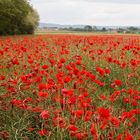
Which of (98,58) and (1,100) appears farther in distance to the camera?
(98,58)

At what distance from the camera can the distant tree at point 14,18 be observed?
122 feet

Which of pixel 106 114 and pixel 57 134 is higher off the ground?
pixel 106 114

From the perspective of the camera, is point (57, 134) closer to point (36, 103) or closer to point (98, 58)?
point (36, 103)

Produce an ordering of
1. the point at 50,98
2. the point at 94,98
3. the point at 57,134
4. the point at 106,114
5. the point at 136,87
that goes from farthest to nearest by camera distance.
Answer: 1. the point at 136,87
2. the point at 94,98
3. the point at 50,98
4. the point at 57,134
5. the point at 106,114

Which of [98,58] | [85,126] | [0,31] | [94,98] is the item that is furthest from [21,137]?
Result: [0,31]

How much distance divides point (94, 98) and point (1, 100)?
1.29 metres

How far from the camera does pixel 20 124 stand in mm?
4352

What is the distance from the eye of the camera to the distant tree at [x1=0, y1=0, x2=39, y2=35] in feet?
122

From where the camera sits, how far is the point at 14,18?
138 ft

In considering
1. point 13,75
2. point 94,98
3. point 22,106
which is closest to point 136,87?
point 94,98

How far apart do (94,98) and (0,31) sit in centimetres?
3576

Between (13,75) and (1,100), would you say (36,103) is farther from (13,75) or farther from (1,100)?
(13,75)

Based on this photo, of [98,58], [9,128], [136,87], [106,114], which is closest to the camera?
[106,114]

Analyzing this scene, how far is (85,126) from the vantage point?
388 centimetres
